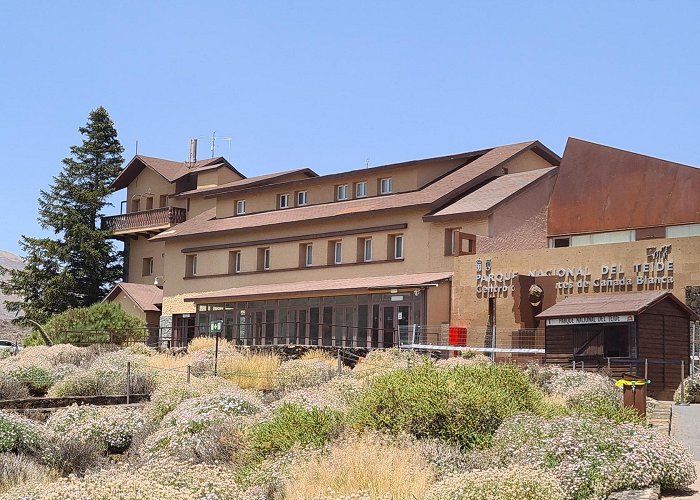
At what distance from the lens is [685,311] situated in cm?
3056

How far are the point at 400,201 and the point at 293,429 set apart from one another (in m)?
28.7

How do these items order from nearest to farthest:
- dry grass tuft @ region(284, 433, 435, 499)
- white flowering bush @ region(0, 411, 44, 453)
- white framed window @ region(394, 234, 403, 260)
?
dry grass tuft @ region(284, 433, 435, 499) → white flowering bush @ region(0, 411, 44, 453) → white framed window @ region(394, 234, 403, 260)

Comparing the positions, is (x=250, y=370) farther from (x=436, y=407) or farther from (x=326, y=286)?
(x=436, y=407)

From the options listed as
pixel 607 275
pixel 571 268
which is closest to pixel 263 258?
pixel 571 268

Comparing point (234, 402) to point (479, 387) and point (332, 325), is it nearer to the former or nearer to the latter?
point (479, 387)

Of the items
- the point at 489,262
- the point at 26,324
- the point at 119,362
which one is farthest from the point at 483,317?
the point at 26,324

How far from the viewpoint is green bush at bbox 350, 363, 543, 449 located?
515 inches

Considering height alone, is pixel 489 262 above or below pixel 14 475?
above

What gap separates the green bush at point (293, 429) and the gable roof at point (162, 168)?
43.0 m

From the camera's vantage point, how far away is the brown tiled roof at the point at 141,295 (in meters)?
52.4

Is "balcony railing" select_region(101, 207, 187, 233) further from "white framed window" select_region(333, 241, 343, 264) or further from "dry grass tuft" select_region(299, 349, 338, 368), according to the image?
"dry grass tuft" select_region(299, 349, 338, 368)

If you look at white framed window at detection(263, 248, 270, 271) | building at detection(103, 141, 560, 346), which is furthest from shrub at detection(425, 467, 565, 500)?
white framed window at detection(263, 248, 270, 271)

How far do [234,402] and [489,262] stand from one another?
20.1 meters

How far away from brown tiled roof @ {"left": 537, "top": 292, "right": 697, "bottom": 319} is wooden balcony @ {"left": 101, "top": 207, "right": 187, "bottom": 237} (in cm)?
2843
